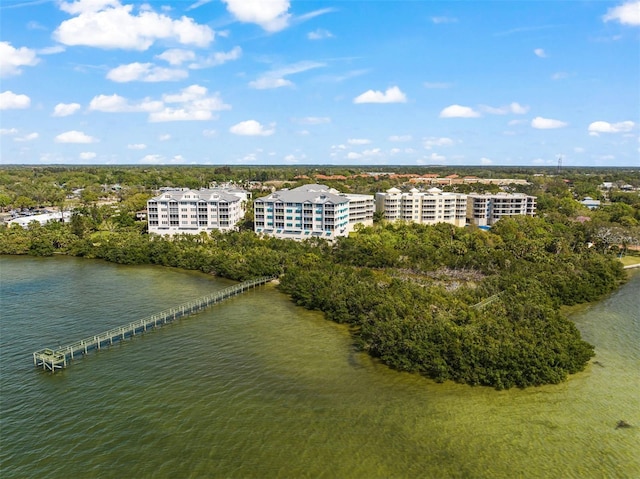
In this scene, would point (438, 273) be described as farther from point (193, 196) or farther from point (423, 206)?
point (193, 196)

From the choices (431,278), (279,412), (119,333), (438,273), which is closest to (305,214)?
(438,273)

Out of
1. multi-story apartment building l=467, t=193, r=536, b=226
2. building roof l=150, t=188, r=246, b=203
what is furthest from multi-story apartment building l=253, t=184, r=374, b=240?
multi-story apartment building l=467, t=193, r=536, b=226

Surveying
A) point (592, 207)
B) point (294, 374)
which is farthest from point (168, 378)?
point (592, 207)

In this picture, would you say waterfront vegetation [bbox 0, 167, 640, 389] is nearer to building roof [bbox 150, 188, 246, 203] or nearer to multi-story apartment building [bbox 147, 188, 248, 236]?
multi-story apartment building [bbox 147, 188, 248, 236]

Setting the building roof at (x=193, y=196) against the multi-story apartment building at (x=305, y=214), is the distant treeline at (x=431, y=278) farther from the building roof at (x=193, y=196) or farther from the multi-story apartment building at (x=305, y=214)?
the building roof at (x=193, y=196)

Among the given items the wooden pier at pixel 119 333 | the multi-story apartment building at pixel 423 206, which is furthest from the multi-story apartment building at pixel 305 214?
the wooden pier at pixel 119 333

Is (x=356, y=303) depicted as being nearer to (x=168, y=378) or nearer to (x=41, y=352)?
(x=168, y=378)
